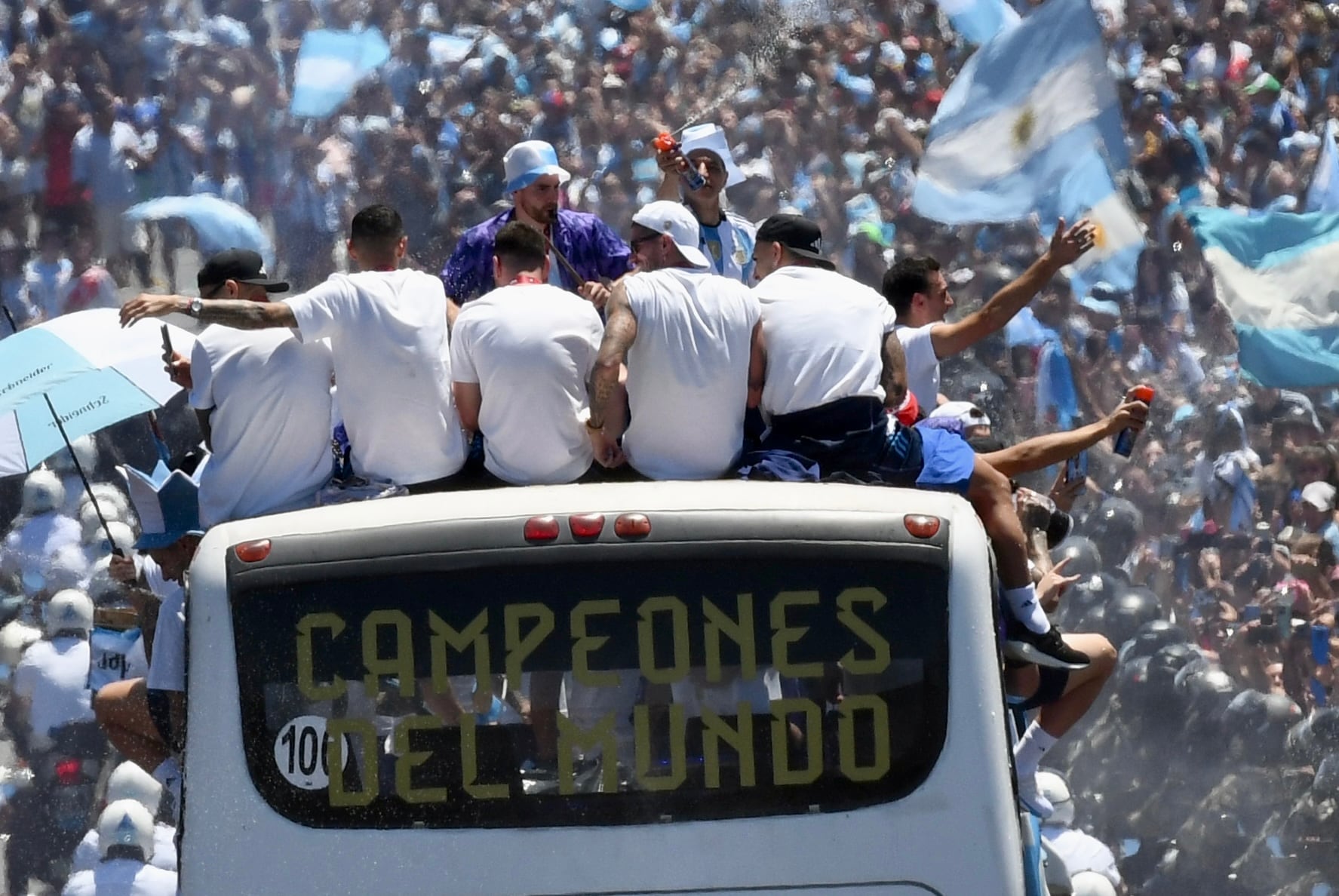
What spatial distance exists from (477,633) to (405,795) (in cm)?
47

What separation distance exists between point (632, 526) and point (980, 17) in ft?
39.6

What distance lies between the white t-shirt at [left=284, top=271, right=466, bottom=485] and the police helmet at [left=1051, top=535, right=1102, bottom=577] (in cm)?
759

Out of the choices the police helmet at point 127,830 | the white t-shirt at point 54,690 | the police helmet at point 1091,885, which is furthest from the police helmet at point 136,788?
the police helmet at point 1091,885

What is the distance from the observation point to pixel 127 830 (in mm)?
10281

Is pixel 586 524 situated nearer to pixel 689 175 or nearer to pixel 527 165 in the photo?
pixel 527 165

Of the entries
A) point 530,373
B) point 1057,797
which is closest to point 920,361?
point 530,373

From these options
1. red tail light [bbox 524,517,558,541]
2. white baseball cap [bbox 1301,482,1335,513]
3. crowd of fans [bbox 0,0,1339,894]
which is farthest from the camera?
crowd of fans [bbox 0,0,1339,894]

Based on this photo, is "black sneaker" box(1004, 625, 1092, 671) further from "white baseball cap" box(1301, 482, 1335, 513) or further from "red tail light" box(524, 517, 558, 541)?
"white baseball cap" box(1301, 482, 1335, 513)

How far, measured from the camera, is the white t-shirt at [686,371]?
6754mm

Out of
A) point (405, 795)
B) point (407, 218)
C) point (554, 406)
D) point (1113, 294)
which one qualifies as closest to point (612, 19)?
point (407, 218)

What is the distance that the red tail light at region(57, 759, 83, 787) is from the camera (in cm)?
1241

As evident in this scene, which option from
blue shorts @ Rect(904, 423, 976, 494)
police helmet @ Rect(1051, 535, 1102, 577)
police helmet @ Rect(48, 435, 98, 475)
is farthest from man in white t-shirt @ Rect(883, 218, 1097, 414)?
police helmet @ Rect(48, 435, 98, 475)

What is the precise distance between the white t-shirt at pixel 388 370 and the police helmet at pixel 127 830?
4030 mm

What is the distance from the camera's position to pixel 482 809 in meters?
5.95
